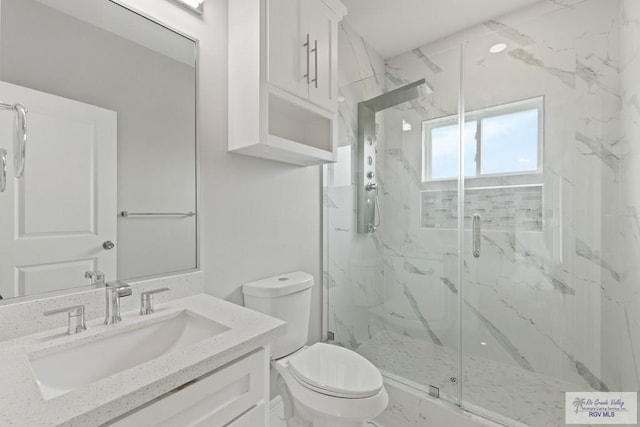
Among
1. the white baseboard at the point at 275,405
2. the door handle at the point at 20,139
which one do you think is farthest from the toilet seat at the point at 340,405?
the door handle at the point at 20,139

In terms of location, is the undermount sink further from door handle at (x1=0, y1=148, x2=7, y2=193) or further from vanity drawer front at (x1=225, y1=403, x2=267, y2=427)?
door handle at (x1=0, y1=148, x2=7, y2=193)

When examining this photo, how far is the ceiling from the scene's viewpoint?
196cm

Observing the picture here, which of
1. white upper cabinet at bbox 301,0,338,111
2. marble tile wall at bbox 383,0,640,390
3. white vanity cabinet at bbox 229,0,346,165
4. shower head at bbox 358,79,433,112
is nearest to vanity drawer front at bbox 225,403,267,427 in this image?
white vanity cabinet at bbox 229,0,346,165

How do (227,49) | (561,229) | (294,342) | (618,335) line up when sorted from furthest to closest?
1. (561,229)
2. (618,335)
3. (294,342)
4. (227,49)

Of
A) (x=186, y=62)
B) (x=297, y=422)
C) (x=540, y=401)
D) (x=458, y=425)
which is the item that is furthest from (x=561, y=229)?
(x=186, y=62)

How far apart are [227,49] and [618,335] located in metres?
2.61

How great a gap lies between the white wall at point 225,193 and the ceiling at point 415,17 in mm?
1167

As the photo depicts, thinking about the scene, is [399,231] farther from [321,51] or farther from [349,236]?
[321,51]

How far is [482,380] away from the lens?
5.77 ft

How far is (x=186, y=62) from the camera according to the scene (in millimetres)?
1265

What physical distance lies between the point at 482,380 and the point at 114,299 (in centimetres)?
202

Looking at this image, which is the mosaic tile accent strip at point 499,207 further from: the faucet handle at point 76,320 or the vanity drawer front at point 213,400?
the faucet handle at point 76,320

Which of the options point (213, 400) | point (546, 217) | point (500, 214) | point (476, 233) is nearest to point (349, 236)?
point (476, 233)

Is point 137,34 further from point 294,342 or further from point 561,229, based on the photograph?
point 561,229
